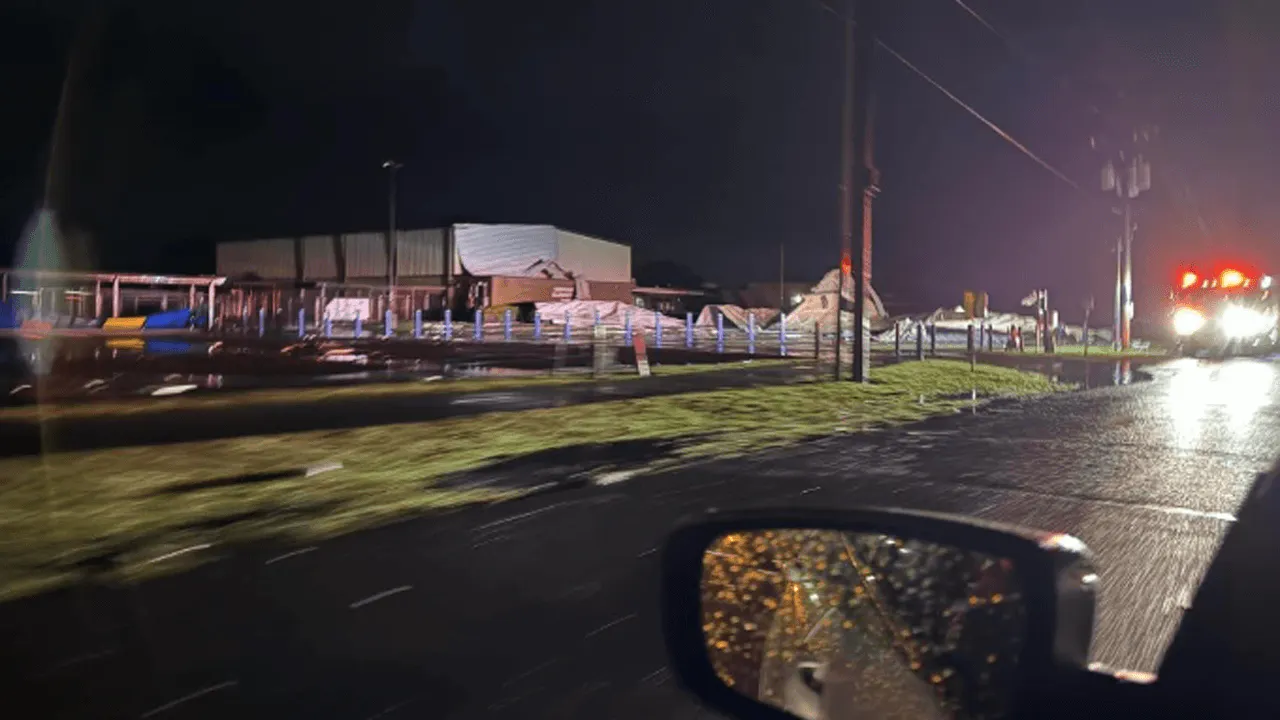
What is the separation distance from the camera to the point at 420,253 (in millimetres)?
74562

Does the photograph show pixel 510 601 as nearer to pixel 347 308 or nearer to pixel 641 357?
pixel 641 357

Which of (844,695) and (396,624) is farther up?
(844,695)

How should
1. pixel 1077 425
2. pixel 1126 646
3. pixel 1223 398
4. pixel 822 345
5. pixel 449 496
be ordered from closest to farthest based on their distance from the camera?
1. pixel 1126 646
2. pixel 449 496
3. pixel 1077 425
4. pixel 1223 398
5. pixel 822 345

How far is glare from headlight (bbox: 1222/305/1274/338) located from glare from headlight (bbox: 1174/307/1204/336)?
840 mm

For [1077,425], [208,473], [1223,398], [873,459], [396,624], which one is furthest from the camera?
[1223,398]

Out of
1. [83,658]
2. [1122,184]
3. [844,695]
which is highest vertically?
[1122,184]

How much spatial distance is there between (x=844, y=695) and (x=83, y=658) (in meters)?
3.48

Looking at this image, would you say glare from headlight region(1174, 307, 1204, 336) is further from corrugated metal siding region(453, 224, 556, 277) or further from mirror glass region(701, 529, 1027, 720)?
corrugated metal siding region(453, 224, 556, 277)

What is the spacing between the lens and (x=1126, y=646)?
412 cm

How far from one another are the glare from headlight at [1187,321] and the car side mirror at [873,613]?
129 feet

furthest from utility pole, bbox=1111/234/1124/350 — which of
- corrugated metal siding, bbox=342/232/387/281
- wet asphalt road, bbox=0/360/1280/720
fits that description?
corrugated metal siding, bbox=342/232/387/281

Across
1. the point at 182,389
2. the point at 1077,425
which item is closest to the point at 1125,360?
the point at 1077,425

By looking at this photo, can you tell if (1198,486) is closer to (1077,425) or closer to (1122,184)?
(1077,425)

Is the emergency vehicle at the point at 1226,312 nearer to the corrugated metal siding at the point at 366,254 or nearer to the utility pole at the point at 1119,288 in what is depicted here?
the utility pole at the point at 1119,288
